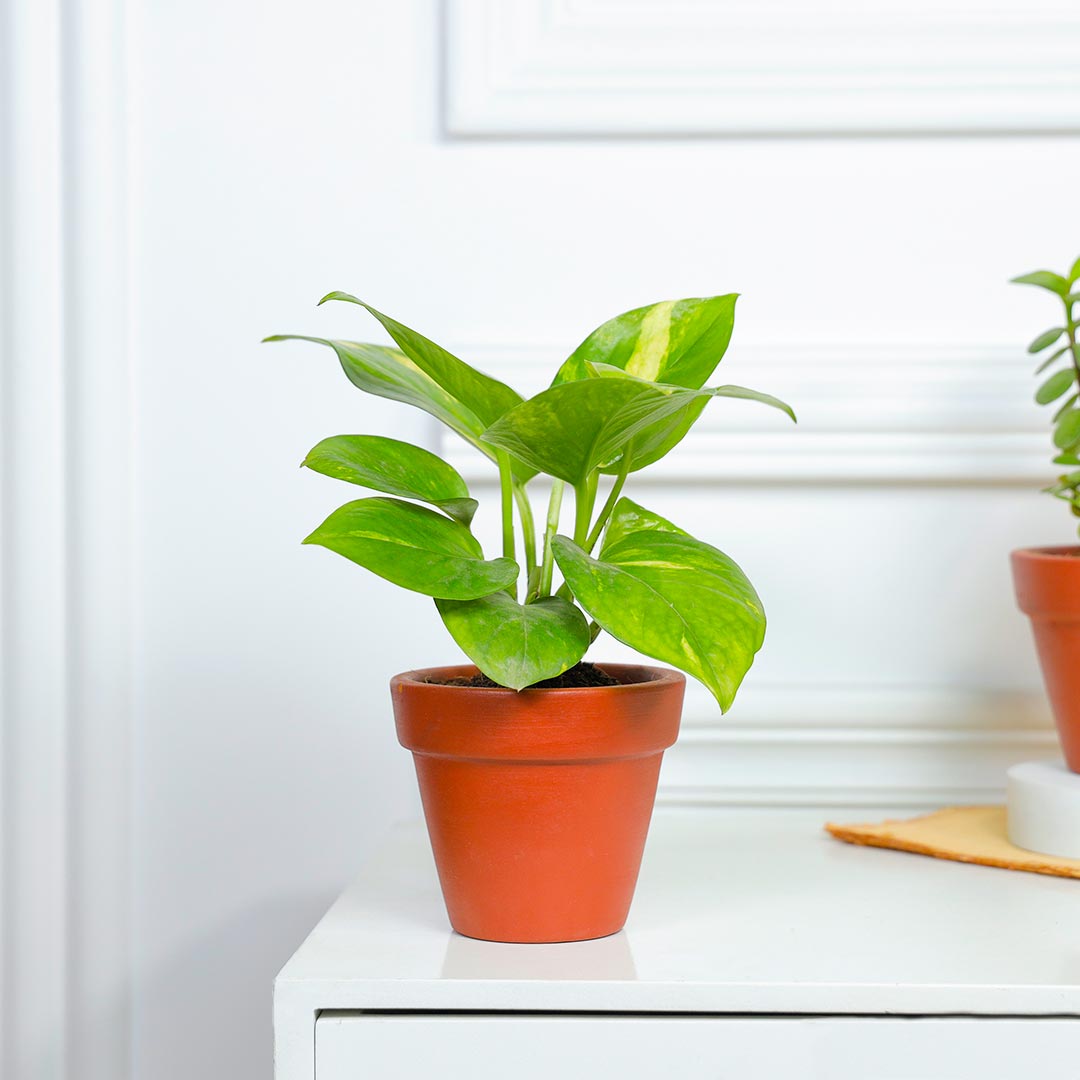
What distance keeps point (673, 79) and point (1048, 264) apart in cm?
33

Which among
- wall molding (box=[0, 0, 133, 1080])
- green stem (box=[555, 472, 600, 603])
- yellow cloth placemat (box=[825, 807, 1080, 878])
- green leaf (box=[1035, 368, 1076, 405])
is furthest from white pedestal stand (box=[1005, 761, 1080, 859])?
wall molding (box=[0, 0, 133, 1080])

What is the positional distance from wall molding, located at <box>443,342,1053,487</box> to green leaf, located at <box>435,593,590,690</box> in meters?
0.36

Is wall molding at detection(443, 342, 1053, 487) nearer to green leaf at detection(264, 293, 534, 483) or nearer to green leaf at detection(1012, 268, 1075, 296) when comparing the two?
green leaf at detection(1012, 268, 1075, 296)

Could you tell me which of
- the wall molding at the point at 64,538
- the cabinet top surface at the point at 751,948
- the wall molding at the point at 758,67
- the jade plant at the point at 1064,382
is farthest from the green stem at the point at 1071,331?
the wall molding at the point at 64,538

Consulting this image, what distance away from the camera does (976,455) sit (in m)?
0.94

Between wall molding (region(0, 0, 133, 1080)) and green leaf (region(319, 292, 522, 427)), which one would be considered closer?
green leaf (region(319, 292, 522, 427))

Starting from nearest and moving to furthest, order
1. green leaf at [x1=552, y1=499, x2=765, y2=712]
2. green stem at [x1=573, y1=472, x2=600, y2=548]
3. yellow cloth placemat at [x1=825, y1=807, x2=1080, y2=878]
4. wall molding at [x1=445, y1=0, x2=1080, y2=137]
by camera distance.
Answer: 1. green leaf at [x1=552, y1=499, x2=765, y2=712]
2. green stem at [x1=573, y1=472, x2=600, y2=548]
3. yellow cloth placemat at [x1=825, y1=807, x2=1080, y2=878]
4. wall molding at [x1=445, y1=0, x2=1080, y2=137]

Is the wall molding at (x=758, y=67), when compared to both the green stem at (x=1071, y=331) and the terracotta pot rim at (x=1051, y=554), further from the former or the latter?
the terracotta pot rim at (x=1051, y=554)

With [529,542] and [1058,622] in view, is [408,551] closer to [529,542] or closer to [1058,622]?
[529,542]

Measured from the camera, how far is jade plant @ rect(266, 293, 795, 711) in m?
0.55

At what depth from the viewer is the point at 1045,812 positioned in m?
0.76

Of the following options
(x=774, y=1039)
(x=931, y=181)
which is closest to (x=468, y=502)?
(x=774, y=1039)

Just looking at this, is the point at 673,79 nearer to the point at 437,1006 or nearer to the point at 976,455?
the point at 976,455

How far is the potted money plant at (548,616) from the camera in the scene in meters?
0.56
